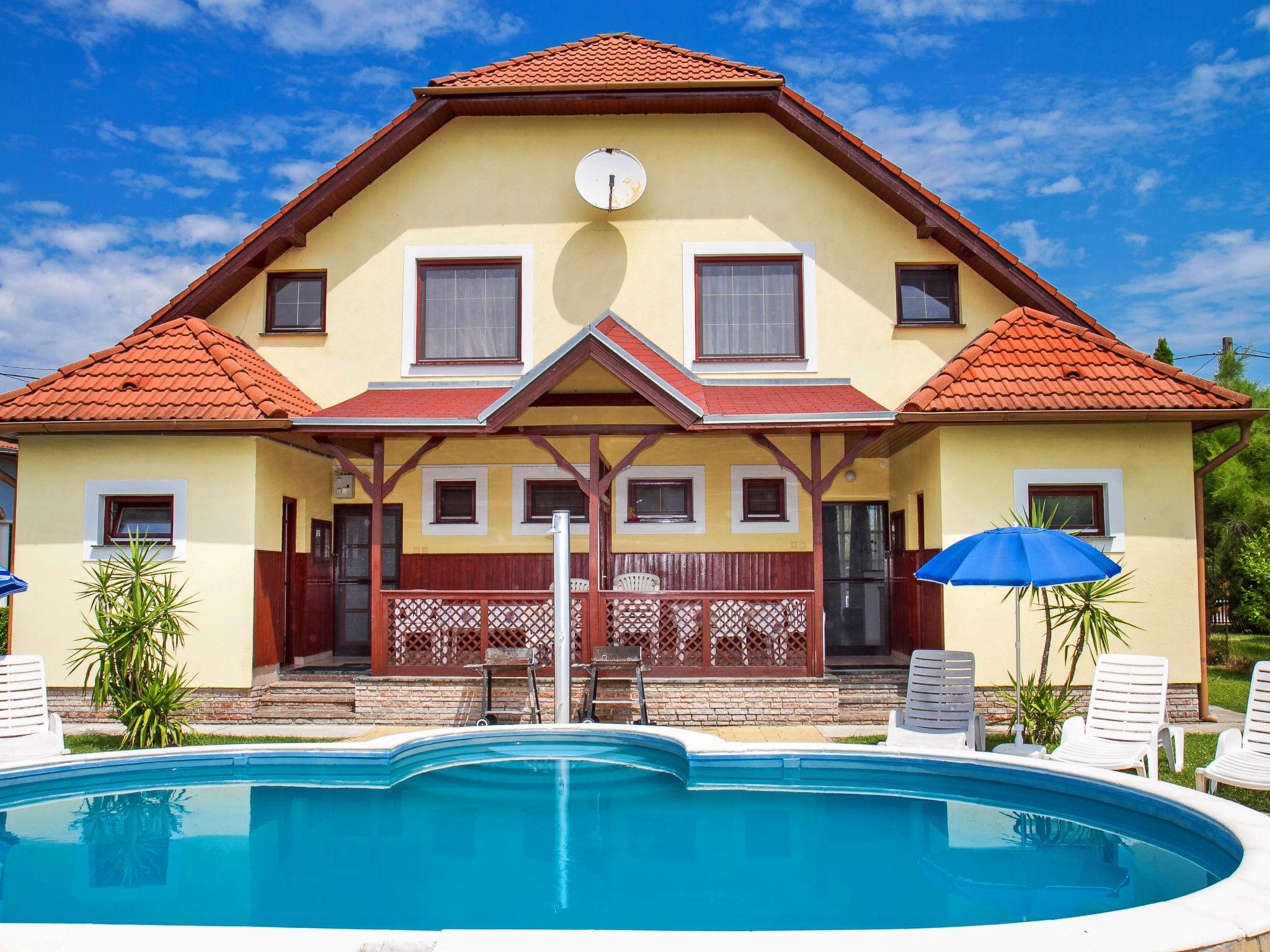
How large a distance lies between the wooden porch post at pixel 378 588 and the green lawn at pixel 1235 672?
1027cm

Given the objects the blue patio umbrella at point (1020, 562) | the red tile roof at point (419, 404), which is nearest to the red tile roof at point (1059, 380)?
the blue patio umbrella at point (1020, 562)

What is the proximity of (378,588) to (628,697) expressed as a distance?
3352 millimetres

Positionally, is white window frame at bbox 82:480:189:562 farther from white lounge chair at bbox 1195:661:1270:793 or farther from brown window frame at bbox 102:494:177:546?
white lounge chair at bbox 1195:661:1270:793

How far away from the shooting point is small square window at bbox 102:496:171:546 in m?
12.5

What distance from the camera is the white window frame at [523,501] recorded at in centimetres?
1459

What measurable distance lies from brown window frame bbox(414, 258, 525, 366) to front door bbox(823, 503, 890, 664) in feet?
16.9

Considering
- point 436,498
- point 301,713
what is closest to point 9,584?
point 301,713

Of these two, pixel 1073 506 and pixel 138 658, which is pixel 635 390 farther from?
pixel 138 658

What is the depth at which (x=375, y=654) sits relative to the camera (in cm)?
1230

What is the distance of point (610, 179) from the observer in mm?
13812

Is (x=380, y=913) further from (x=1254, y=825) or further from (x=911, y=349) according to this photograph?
(x=911, y=349)

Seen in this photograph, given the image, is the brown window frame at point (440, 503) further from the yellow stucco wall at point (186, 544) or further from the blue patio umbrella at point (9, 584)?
the blue patio umbrella at point (9, 584)

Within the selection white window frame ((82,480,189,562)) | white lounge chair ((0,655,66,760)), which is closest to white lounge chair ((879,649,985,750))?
white lounge chair ((0,655,66,760))

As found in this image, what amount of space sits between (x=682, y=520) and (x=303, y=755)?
7.03 metres
